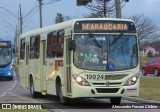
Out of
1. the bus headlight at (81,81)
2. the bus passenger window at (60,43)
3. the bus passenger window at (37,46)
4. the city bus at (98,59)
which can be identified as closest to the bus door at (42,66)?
the bus passenger window at (37,46)

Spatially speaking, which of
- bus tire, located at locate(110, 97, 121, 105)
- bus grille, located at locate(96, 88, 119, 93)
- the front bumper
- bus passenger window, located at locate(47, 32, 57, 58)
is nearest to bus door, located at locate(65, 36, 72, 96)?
the front bumper

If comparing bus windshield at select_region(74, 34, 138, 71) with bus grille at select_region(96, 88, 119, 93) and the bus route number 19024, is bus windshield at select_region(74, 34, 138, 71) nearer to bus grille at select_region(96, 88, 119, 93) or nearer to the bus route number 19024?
the bus route number 19024

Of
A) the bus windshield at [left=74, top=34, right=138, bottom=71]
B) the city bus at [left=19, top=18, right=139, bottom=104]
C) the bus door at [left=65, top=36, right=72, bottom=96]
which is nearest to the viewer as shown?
the city bus at [left=19, top=18, right=139, bottom=104]

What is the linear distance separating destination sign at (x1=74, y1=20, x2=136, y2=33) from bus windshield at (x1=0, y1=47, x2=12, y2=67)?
81.1 feet

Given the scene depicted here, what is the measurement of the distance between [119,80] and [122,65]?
0.53m

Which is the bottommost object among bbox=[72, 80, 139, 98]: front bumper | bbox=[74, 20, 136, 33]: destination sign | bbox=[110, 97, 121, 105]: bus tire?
bbox=[110, 97, 121, 105]: bus tire

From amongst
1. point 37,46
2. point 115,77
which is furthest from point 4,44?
point 115,77

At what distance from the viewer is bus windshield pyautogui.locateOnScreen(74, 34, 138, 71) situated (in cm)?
1521

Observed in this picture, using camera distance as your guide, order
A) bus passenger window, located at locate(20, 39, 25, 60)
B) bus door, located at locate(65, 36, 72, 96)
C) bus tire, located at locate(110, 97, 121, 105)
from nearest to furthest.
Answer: bus door, located at locate(65, 36, 72, 96)
bus tire, located at locate(110, 97, 121, 105)
bus passenger window, located at locate(20, 39, 25, 60)

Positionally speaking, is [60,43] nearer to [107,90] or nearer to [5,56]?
[107,90]

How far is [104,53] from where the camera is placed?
50.2ft

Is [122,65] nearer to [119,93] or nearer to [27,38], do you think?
[119,93]

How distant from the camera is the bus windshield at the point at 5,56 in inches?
1560

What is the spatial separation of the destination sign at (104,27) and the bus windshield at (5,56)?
2472 cm
